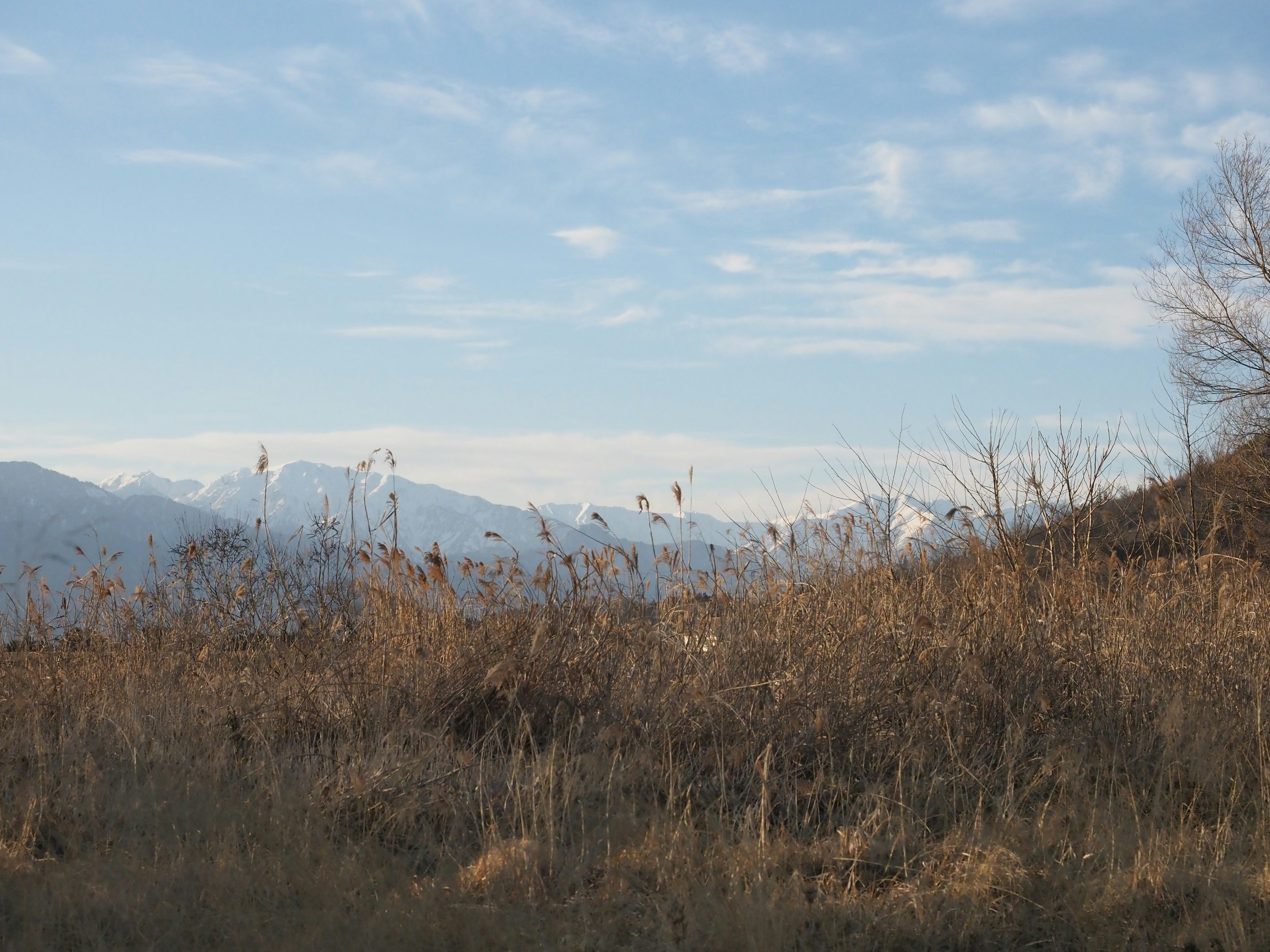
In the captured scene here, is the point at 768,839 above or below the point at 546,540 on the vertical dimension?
below

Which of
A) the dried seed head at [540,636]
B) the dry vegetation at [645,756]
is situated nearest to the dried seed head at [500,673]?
the dry vegetation at [645,756]

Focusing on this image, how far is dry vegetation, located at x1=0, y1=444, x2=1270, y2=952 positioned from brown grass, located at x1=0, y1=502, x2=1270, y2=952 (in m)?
0.02

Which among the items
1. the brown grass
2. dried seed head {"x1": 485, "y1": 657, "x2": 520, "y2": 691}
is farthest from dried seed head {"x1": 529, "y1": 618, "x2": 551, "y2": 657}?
dried seed head {"x1": 485, "y1": 657, "x2": 520, "y2": 691}

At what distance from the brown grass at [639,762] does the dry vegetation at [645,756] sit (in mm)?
19

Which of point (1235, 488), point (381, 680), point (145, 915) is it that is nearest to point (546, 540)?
point (381, 680)

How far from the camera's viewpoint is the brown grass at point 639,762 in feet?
10.5

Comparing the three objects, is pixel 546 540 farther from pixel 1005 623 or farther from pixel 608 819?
pixel 1005 623

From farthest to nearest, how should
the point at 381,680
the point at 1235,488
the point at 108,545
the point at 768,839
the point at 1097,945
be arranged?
1. the point at 1235,488
2. the point at 108,545
3. the point at 381,680
4. the point at 768,839
5. the point at 1097,945

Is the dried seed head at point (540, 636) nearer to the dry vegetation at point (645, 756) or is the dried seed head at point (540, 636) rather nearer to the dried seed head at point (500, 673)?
the dry vegetation at point (645, 756)

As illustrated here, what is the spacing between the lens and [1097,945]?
3.06 metres

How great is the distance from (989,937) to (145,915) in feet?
9.09

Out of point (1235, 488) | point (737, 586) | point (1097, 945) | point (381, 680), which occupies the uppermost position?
point (1235, 488)

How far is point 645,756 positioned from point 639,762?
0.07 meters

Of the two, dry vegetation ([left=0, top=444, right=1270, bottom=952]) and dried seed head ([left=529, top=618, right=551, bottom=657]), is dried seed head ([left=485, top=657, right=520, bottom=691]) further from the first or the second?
dried seed head ([left=529, top=618, right=551, bottom=657])
